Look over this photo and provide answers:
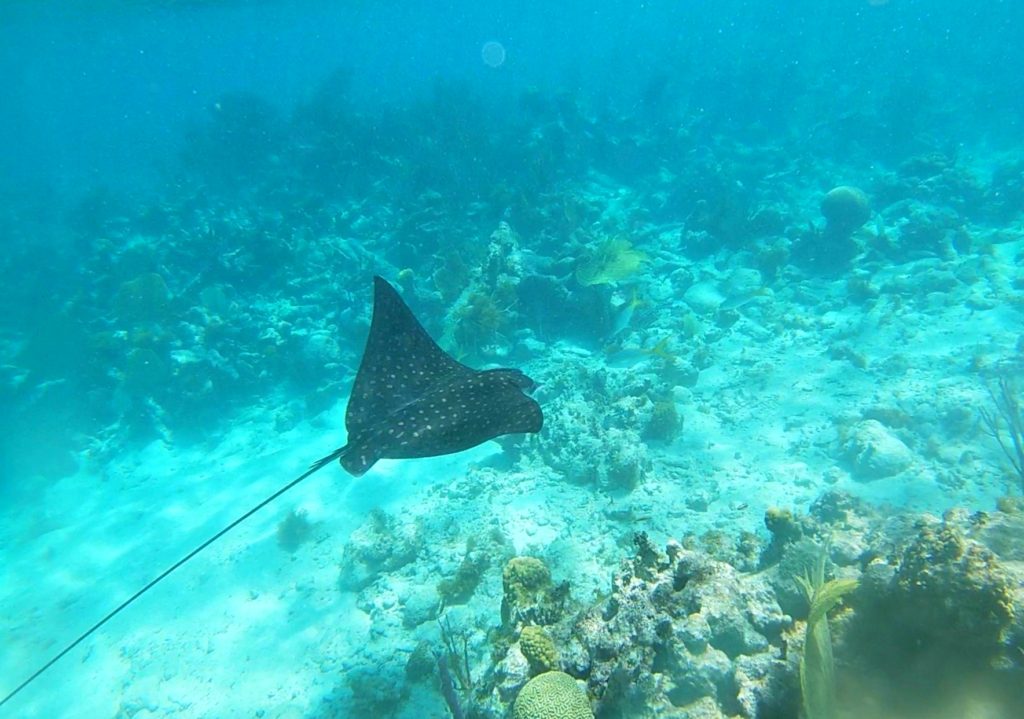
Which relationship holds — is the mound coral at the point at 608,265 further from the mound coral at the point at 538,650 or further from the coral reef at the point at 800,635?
the mound coral at the point at 538,650

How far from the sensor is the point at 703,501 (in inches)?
320

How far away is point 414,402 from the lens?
5.41 metres

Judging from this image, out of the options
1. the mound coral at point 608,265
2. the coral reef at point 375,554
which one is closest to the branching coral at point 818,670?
the coral reef at point 375,554

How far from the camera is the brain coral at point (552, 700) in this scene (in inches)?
124

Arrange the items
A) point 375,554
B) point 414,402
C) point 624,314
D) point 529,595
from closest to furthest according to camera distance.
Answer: point 529,595 → point 414,402 → point 375,554 → point 624,314

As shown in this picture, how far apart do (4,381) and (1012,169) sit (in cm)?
3523

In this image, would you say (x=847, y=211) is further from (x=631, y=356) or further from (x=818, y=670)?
(x=818, y=670)

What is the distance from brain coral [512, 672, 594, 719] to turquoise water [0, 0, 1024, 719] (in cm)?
23

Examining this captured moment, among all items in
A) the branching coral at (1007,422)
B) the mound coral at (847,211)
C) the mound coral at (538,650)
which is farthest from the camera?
the mound coral at (847,211)

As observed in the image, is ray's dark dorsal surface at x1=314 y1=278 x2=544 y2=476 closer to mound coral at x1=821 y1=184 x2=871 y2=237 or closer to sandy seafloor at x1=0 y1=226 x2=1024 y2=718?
sandy seafloor at x1=0 y1=226 x2=1024 y2=718

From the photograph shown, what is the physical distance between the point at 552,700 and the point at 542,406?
7.50m

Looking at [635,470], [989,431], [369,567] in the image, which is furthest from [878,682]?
[989,431]

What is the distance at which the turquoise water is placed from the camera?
4141 mm

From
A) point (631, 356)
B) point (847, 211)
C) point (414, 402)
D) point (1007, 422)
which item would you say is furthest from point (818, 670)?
point (847, 211)
